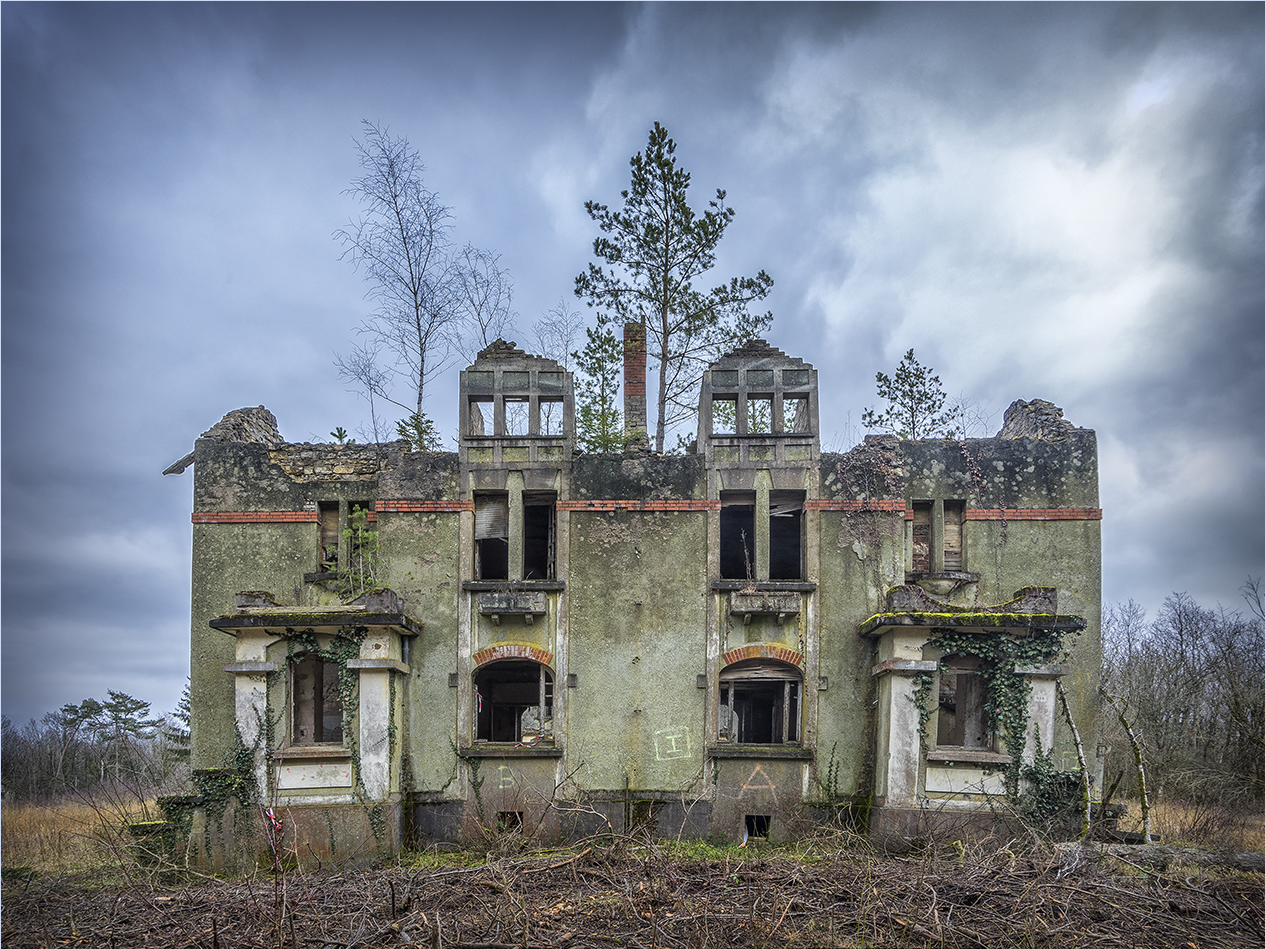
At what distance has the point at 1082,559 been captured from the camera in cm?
1509

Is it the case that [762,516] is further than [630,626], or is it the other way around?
[762,516]

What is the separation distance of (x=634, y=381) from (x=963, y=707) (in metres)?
9.08

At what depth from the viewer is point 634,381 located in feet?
55.8

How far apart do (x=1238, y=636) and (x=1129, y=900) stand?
77.3 feet

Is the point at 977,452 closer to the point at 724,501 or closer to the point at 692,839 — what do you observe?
the point at 724,501

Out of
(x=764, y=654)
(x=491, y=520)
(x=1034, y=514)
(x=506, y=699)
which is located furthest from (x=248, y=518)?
(x=1034, y=514)

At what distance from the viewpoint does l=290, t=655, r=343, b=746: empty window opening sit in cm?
1439

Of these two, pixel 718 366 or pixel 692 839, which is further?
pixel 718 366

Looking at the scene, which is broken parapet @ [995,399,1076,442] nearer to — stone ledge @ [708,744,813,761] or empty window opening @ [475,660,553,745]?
stone ledge @ [708,744,813,761]

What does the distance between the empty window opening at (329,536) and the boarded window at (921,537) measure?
11620 mm

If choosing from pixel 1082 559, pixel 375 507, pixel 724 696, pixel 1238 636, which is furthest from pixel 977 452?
pixel 1238 636

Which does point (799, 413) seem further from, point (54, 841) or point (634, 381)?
point (54, 841)

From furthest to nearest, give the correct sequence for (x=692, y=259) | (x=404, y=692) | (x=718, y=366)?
(x=692, y=259), (x=718, y=366), (x=404, y=692)

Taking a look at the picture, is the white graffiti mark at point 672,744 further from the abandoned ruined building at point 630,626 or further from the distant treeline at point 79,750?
the distant treeline at point 79,750
